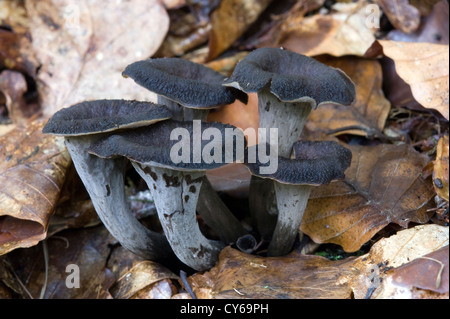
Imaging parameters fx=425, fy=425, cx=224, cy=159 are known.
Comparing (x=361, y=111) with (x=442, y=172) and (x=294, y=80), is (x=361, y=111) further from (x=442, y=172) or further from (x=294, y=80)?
(x=294, y=80)

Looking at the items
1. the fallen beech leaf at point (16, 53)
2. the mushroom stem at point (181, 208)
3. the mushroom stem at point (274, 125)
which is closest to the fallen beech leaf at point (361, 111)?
the mushroom stem at point (274, 125)

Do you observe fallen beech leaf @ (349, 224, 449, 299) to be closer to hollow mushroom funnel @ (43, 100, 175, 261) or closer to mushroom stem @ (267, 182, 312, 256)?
mushroom stem @ (267, 182, 312, 256)

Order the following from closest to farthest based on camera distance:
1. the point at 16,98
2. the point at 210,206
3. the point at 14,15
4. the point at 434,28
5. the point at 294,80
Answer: the point at 294,80 → the point at 210,206 → the point at 434,28 → the point at 16,98 → the point at 14,15

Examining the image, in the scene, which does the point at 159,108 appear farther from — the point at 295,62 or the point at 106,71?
the point at 106,71

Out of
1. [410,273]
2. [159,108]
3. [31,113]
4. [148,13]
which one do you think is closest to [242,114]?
[159,108]

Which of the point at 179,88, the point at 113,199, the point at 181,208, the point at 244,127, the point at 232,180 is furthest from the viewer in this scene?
the point at 244,127

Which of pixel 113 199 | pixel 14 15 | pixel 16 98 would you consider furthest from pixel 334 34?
pixel 14 15

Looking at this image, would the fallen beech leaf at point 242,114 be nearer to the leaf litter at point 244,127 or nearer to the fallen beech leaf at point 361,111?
the leaf litter at point 244,127

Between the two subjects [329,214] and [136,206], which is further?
[136,206]
